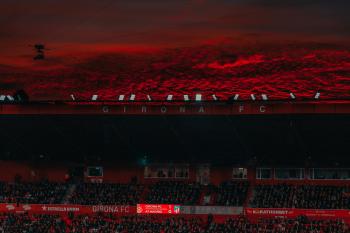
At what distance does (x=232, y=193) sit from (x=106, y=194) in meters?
12.2

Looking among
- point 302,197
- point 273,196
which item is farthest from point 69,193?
point 302,197

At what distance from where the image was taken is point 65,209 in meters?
76.9

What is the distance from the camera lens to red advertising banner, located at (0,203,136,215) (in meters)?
75.4

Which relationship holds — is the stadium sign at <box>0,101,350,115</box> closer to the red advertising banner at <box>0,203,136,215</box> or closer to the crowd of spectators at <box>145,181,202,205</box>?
the crowd of spectators at <box>145,181,202,205</box>

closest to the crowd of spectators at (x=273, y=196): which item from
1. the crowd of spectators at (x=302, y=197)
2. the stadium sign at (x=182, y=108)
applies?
the crowd of spectators at (x=302, y=197)

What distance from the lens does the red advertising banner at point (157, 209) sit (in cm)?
7394

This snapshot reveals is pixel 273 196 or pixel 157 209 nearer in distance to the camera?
pixel 273 196

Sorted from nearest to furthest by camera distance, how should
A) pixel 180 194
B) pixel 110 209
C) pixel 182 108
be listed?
pixel 182 108, pixel 110 209, pixel 180 194

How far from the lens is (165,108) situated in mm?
71438

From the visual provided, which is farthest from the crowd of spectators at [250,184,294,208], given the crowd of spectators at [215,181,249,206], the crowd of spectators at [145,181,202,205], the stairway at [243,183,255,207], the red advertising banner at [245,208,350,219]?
the crowd of spectators at [145,181,202,205]

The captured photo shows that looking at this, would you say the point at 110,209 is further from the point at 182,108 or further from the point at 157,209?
the point at 182,108

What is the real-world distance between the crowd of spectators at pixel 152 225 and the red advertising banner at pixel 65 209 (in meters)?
0.61

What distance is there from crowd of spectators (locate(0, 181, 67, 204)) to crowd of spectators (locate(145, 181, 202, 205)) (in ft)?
30.2

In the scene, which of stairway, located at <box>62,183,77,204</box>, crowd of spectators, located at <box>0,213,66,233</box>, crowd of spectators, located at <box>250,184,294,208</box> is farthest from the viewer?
stairway, located at <box>62,183,77,204</box>
